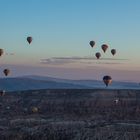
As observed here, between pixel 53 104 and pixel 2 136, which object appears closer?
pixel 2 136

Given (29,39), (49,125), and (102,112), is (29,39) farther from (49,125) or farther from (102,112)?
(102,112)

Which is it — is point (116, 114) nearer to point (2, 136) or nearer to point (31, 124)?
point (31, 124)

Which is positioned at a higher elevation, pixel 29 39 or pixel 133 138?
pixel 29 39

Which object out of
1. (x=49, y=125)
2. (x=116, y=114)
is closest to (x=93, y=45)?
(x=49, y=125)

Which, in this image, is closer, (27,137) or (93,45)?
(27,137)

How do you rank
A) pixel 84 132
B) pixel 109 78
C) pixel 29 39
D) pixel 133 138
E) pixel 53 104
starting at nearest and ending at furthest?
pixel 133 138 < pixel 84 132 < pixel 29 39 < pixel 109 78 < pixel 53 104

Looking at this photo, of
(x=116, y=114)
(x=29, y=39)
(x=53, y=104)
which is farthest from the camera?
(x=53, y=104)

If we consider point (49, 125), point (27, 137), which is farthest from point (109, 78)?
point (27, 137)

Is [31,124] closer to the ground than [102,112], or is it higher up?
closer to the ground

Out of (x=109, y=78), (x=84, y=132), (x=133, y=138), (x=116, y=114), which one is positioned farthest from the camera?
(x=116, y=114)
